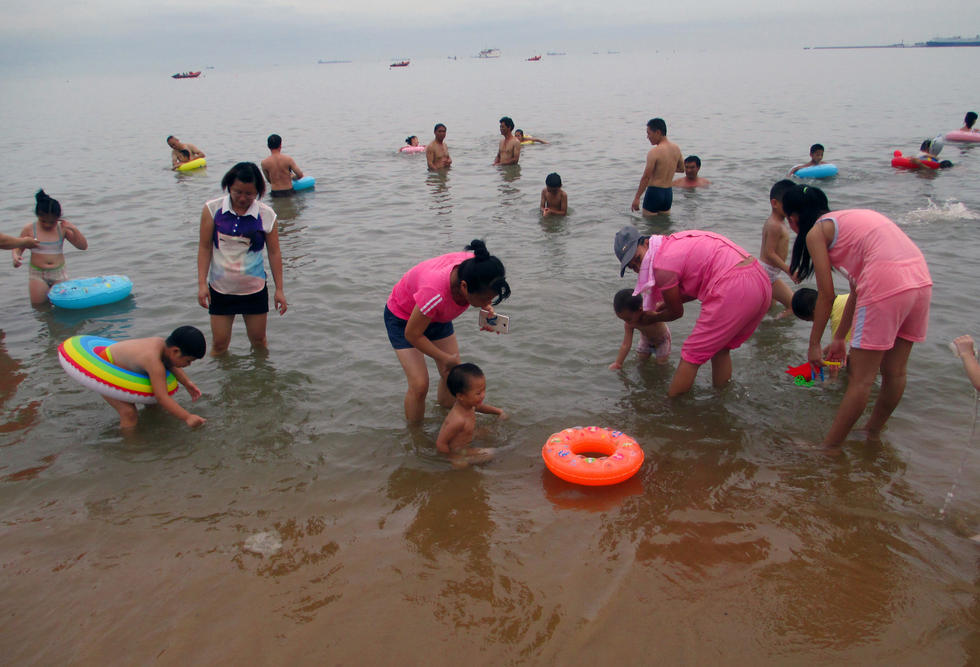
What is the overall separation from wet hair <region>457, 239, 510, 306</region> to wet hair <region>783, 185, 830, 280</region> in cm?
202

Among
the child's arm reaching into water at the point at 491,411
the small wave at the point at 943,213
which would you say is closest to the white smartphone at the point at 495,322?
the child's arm reaching into water at the point at 491,411

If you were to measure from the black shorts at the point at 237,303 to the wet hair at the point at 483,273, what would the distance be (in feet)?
9.40

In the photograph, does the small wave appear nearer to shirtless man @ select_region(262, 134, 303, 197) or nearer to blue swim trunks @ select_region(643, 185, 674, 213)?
blue swim trunks @ select_region(643, 185, 674, 213)

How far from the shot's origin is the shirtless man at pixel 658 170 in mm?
10836

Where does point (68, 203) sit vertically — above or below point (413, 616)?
above

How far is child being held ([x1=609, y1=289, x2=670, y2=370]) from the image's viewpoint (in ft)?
17.9

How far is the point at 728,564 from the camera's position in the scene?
358 centimetres

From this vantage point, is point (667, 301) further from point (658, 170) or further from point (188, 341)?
point (658, 170)

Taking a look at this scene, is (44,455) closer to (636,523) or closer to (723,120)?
(636,523)

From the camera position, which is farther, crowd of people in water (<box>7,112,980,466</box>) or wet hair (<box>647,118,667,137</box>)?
wet hair (<box>647,118,667,137</box>)

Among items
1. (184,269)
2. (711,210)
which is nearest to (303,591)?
(184,269)

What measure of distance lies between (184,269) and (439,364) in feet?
20.7

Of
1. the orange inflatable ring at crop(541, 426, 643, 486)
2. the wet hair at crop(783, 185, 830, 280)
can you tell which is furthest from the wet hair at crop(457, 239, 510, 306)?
the wet hair at crop(783, 185, 830, 280)

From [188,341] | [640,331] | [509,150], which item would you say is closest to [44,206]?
Result: [188,341]
